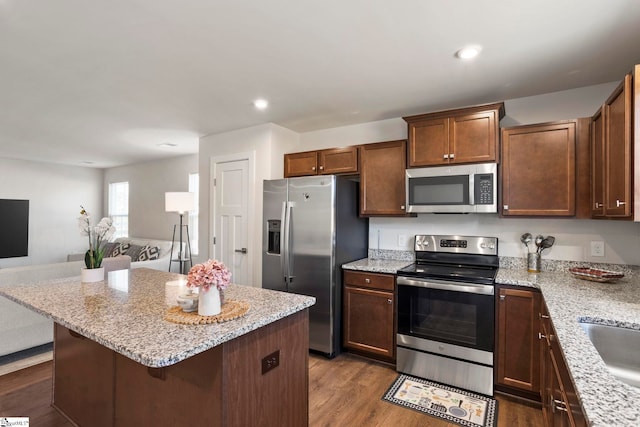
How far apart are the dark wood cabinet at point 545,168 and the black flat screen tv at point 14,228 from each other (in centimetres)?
777

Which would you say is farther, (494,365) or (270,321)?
(494,365)

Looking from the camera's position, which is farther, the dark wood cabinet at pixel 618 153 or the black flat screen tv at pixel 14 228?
the black flat screen tv at pixel 14 228

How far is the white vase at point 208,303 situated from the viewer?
1.47 m

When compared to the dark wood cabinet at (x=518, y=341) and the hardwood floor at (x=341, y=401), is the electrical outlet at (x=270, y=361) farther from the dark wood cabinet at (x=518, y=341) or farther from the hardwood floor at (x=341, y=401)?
the dark wood cabinet at (x=518, y=341)

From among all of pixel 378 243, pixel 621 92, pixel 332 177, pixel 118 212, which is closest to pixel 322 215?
pixel 332 177

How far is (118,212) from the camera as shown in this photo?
23.4 ft

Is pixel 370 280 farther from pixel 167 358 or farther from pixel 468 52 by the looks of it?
pixel 167 358

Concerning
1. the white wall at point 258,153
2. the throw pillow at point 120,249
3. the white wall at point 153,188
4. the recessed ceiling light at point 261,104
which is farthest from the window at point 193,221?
the recessed ceiling light at point 261,104

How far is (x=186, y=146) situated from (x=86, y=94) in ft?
6.89

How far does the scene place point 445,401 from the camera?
2.35 m

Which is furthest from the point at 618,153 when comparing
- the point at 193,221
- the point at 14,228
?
the point at 14,228

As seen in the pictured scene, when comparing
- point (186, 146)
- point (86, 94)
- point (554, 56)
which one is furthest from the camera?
point (186, 146)

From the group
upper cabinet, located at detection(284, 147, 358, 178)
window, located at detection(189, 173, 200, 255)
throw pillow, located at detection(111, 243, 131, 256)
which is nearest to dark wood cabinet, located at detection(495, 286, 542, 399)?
upper cabinet, located at detection(284, 147, 358, 178)

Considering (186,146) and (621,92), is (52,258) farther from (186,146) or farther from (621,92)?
(621,92)
